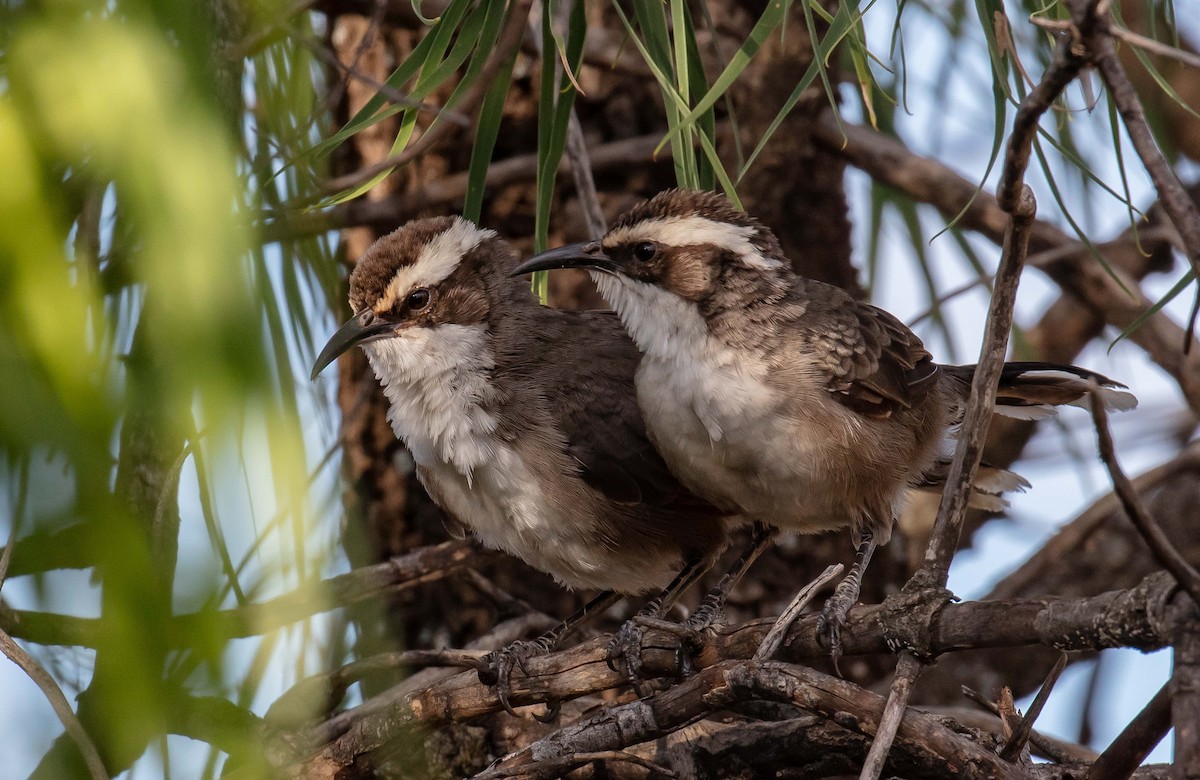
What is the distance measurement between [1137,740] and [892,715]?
47cm

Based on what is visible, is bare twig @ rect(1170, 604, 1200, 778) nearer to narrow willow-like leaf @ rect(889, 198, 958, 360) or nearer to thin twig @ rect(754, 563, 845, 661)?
thin twig @ rect(754, 563, 845, 661)

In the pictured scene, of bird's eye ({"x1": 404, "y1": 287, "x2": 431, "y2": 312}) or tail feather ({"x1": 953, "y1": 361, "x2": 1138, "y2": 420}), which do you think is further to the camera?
bird's eye ({"x1": 404, "y1": 287, "x2": 431, "y2": 312})

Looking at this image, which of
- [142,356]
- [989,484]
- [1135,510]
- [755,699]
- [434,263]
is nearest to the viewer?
[142,356]

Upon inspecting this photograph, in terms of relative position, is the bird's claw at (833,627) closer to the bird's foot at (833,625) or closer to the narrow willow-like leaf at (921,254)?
the bird's foot at (833,625)

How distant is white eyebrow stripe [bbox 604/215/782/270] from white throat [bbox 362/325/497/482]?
70cm

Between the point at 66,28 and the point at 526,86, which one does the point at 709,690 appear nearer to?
the point at 66,28

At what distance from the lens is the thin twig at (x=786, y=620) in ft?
9.74

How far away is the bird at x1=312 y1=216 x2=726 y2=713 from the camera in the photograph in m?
3.93

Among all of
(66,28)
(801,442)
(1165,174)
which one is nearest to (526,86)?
(801,442)

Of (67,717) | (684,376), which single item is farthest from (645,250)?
(67,717)

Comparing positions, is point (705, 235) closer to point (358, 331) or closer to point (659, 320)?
point (659, 320)

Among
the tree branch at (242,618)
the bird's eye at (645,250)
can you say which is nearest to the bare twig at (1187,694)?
the tree branch at (242,618)

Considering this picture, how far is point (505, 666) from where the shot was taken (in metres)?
3.72

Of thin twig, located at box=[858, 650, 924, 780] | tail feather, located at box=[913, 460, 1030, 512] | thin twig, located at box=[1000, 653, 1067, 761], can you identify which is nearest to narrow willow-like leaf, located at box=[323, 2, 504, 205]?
thin twig, located at box=[858, 650, 924, 780]
